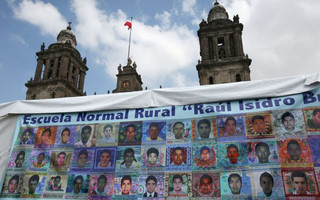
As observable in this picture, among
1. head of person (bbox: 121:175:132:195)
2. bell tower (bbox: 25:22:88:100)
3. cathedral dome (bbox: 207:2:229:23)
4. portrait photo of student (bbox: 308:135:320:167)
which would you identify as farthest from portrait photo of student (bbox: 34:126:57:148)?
cathedral dome (bbox: 207:2:229:23)

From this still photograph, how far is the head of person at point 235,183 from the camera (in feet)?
10.5

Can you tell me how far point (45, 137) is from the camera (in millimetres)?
4258

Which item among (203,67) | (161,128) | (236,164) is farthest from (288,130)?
(203,67)

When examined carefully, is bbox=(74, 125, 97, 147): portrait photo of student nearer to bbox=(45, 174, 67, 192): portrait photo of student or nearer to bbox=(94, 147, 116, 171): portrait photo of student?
bbox=(94, 147, 116, 171): portrait photo of student

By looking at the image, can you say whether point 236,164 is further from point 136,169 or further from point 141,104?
point 141,104

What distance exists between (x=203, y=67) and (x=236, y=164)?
2874cm

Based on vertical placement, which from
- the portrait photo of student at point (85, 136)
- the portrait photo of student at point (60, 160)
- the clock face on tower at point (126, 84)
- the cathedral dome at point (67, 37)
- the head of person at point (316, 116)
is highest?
the cathedral dome at point (67, 37)

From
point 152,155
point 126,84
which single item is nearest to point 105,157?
point 152,155

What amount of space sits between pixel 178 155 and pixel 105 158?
1.17 meters

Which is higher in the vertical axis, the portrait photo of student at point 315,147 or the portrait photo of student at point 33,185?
the portrait photo of student at point 315,147

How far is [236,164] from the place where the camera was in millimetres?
3346

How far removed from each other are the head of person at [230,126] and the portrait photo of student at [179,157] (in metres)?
0.63

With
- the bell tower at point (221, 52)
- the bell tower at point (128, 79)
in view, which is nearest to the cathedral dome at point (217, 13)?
the bell tower at point (221, 52)

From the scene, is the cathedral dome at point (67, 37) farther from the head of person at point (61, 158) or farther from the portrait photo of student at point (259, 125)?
the portrait photo of student at point (259, 125)
